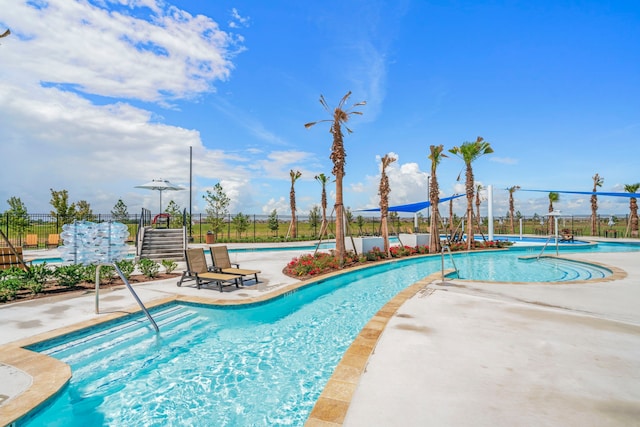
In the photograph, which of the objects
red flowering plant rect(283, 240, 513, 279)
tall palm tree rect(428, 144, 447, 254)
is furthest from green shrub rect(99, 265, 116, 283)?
tall palm tree rect(428, 144, 447, 254)

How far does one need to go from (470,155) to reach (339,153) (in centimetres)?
1115

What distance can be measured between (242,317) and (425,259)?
11.4 m

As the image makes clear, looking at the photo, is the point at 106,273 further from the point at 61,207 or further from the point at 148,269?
the point at 61,207

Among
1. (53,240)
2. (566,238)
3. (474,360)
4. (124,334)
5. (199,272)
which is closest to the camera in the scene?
(474,360)

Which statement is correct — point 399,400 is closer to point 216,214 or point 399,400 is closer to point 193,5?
point 193,5

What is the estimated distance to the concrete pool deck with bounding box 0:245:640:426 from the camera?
2357 millimetres

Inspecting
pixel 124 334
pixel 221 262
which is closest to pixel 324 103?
pixel 221 262

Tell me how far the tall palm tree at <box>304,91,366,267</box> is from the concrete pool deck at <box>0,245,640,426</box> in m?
5.18

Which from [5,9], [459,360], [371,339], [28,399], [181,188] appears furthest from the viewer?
[181,188]

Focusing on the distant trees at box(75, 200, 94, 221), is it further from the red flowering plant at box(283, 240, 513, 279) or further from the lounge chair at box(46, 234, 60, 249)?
the red flowering plant at box(283, 240, 513, 279)

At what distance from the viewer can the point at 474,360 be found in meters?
3.21

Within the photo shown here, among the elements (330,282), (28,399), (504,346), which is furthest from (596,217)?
(28,399)

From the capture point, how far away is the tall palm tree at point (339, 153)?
11.1 metres

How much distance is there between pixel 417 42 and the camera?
11.6 metres
